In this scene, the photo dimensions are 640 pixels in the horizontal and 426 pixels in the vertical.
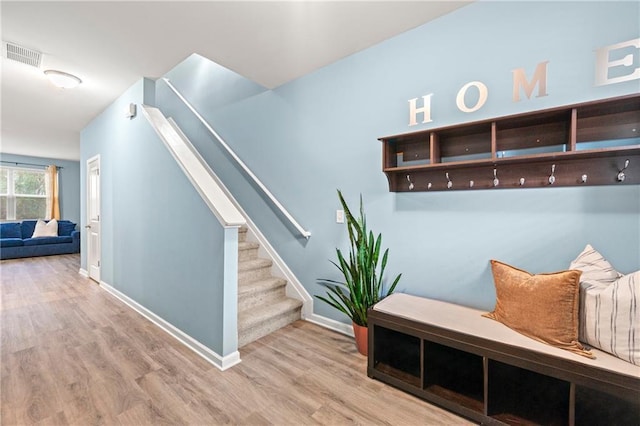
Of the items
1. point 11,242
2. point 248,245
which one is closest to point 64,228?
point 11,242

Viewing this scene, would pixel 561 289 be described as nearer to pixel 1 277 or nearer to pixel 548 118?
pixel 548 118

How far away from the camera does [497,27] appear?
5.68 feet

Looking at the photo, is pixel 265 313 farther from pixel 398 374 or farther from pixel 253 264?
A: pixel 398 374

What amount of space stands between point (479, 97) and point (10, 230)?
9.47 metres

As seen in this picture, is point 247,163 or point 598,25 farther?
point 247,163

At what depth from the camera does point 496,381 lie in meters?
1.54

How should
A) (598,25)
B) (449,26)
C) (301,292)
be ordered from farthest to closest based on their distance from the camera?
(301,292), (449,26), (598,25)

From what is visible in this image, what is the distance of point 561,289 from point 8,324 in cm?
447

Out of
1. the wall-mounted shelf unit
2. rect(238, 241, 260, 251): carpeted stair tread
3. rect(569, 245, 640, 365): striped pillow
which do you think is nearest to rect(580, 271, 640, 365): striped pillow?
rect(569, 245, 640, 365): striped pillow

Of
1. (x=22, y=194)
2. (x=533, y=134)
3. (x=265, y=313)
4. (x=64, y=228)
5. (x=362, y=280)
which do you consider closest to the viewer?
(x=533, y=134)

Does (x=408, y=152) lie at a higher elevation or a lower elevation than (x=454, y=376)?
higher

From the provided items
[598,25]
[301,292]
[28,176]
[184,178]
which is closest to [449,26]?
[598,25]

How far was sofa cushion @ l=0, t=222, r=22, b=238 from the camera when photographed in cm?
626

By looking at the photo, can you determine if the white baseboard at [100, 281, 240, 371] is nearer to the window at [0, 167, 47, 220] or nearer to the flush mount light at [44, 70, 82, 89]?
the flush mount light at [44, 70, 82, 89]
